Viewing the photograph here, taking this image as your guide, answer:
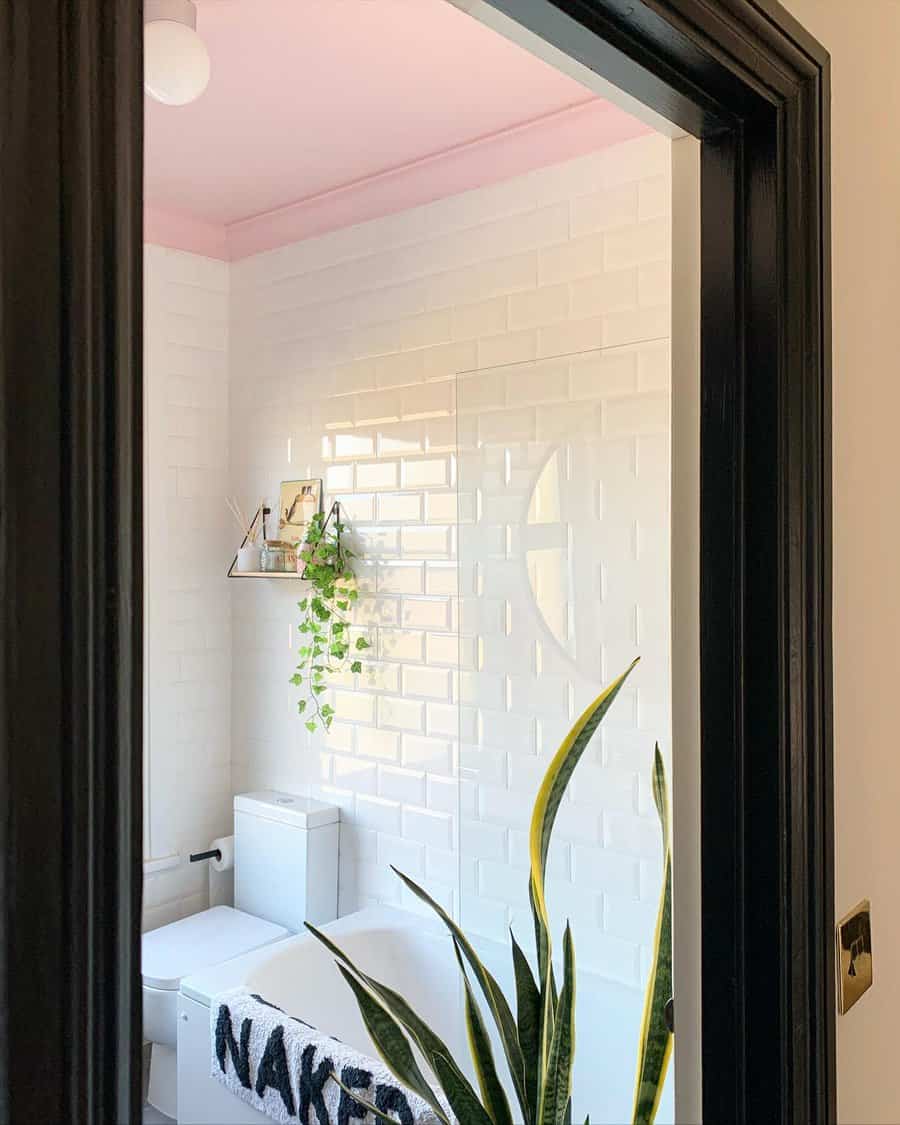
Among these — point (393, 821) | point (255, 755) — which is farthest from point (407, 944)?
point (255, 755)

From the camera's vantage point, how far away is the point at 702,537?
954mm

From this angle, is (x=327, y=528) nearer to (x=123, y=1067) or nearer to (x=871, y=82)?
(x=871, y=82)

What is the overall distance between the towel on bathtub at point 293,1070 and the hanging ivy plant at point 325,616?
0.90m

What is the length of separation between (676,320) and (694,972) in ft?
Answer: 2.16

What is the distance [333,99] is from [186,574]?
1520 mm

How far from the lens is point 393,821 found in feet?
9.11

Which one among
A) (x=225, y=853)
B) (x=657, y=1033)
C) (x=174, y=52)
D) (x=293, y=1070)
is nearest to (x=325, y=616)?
(x=225, y=853)

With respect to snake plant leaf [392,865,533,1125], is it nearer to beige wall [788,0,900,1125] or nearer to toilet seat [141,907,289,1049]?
beige wall [788,0,900,1125]

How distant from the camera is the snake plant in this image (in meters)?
1.14

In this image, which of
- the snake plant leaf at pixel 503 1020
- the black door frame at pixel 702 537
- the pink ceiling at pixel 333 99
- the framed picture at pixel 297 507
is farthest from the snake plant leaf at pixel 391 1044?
the framed picture at pixel 297 507

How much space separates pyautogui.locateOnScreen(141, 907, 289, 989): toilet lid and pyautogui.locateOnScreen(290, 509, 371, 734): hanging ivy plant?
596 mm

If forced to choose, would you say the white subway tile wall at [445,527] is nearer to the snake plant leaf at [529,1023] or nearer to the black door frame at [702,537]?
the snake plant leaf at [529,1023]

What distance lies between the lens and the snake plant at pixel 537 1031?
1.14 m

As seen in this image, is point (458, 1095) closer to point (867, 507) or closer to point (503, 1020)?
point (503, 1020)
